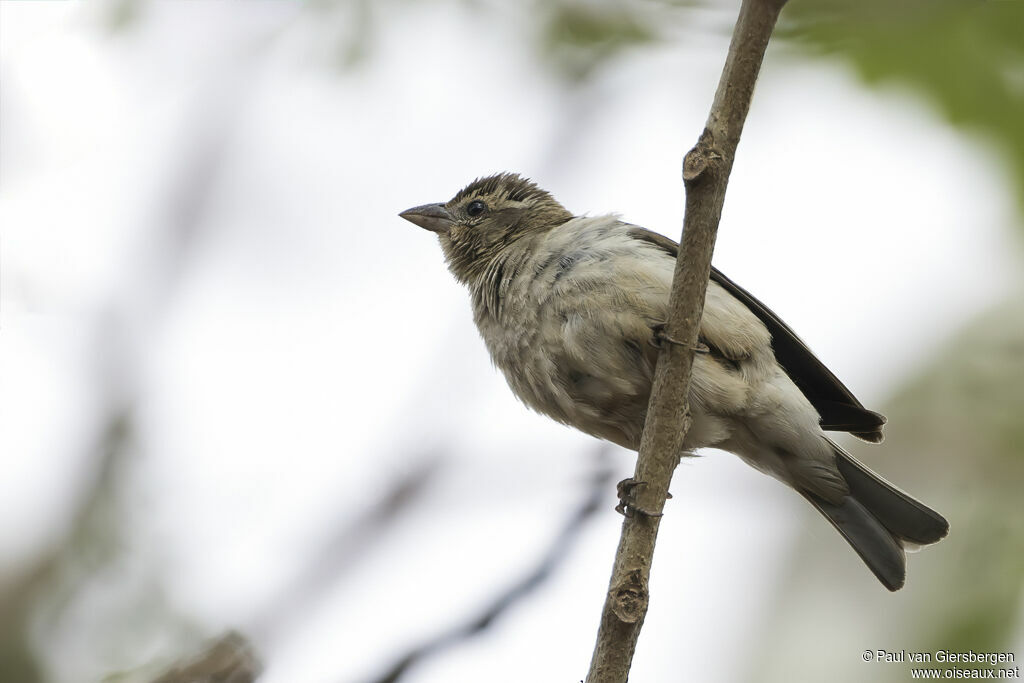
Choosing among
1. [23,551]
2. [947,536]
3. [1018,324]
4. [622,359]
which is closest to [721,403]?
[622,359]

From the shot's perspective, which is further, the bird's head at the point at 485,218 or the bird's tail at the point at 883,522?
the bird's head at the point at 485,218

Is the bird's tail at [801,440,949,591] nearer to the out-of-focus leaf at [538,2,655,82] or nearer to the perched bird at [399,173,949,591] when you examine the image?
the perched bird at [399,173,949,591]

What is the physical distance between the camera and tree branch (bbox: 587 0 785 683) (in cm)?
316

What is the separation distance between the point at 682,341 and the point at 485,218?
9.24 ft

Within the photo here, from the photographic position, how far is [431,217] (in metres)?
6.39

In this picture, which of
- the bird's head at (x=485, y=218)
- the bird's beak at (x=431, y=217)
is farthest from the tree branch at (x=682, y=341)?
the bird's beak at (x=431, y=217)

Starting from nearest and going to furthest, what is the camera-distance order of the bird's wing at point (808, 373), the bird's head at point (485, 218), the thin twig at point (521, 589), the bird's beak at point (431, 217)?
the thin twig at point (521, 589) < the bird's wing at point (808, 373) < the bird's head at point (485, 218) < the bird's beak at point (431, 217)

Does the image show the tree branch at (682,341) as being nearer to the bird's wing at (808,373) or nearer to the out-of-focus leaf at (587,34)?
the bird's wing at (808,373)

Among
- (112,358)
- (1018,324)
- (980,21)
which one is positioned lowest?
(112,358)

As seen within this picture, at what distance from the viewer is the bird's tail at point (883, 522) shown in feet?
16.6

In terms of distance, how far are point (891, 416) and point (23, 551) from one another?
174 inches

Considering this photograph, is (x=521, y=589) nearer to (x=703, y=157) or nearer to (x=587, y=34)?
(x=703, y=157)

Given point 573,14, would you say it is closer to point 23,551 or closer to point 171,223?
point 171,223

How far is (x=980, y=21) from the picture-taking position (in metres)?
5.45
